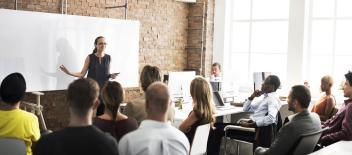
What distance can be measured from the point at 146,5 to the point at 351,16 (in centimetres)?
381

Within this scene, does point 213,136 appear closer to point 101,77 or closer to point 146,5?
point 101,77

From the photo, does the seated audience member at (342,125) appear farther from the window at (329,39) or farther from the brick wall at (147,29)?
the window at (329,39)

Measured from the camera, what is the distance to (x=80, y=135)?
200 centimetres

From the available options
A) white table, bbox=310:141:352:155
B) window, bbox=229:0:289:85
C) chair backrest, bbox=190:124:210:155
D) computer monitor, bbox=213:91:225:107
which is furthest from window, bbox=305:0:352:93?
chair backrest, bbox=190:124:210:155

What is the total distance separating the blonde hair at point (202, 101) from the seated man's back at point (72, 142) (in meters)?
1.99

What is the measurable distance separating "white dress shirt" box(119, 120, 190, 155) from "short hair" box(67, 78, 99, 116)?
0.32 metres

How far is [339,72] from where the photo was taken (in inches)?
317

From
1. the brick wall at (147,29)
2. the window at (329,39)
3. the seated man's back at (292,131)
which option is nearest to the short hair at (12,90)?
the seated man's back at (292,131)

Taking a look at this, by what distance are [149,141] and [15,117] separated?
3.66 feet

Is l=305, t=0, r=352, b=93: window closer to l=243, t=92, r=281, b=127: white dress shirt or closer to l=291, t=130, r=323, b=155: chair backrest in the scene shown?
l=243, t=92, r=281, b=127: white dress shirt

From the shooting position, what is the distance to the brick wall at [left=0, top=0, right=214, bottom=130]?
6.54 metres

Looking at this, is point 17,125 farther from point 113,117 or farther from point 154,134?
point 154,134

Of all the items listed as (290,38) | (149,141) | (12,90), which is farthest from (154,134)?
(290,38)

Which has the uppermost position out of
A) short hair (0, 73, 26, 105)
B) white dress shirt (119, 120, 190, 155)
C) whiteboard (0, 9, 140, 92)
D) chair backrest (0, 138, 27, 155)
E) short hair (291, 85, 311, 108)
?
whiteboard (0, 9, 140, 92)
